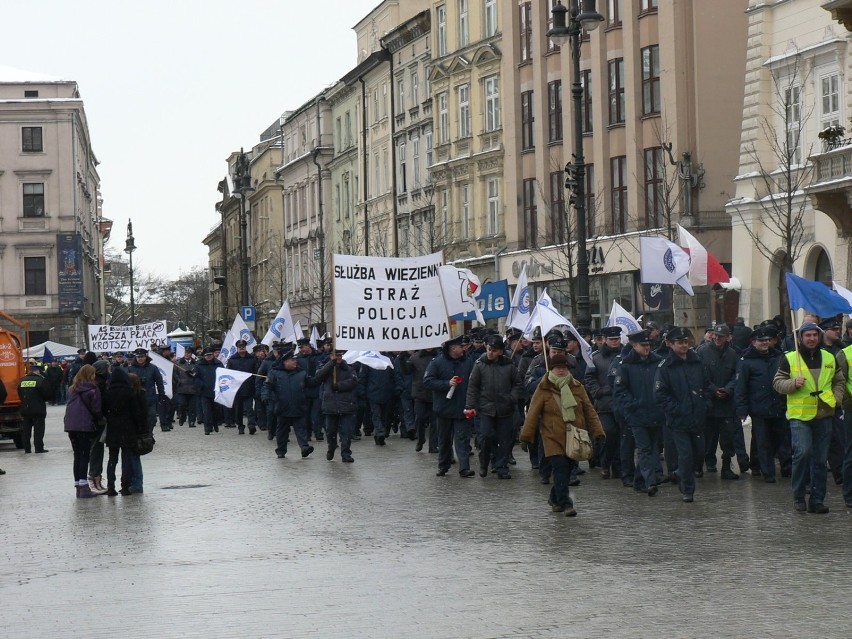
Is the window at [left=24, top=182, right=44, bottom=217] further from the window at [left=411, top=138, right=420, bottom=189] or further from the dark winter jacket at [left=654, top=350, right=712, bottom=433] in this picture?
the dark winter jacket at [left=654, top=350, right=712, bottom=433]

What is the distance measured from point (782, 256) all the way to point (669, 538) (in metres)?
25.6

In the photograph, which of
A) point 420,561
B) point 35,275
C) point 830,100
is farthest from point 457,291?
point 35,275

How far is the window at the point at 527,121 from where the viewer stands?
52.1 m

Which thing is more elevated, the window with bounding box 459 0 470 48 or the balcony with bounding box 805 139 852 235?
the window with bounding box 459 0 470 48

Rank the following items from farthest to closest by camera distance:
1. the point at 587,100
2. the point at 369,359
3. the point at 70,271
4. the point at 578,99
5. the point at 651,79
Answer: the point at 70,271 → the point at 587,100 → the point at 651,79 → the point at 578,99 → the point at 369,359

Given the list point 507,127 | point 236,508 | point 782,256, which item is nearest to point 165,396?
point 782,256

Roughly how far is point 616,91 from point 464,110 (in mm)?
11627

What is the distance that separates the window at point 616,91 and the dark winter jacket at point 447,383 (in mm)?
27226

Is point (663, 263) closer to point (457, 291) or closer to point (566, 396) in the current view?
point (457, 291)

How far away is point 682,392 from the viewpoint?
16.1m

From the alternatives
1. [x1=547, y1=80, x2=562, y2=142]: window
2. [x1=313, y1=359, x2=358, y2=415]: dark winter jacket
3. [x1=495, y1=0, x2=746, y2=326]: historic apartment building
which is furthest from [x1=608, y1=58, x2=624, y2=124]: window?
[x1=313, y1=359, x2=358, y2=415]: dark winter jacket

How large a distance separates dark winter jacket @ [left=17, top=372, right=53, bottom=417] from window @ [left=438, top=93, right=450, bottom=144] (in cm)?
3243

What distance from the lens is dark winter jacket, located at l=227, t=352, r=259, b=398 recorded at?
3188 cm

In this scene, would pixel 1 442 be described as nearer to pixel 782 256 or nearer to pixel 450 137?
pixel 782 256
